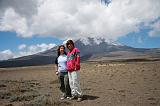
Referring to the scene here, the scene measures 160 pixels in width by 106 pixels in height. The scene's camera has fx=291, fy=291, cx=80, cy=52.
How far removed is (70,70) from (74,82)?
0.54 m

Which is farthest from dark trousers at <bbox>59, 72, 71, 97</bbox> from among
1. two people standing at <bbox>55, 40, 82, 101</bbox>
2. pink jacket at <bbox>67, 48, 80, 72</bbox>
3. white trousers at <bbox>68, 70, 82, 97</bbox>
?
pink jacket at <bbox>67, 48, 80, 72</bbox>

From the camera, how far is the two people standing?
12.1 m

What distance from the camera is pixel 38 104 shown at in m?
11.3

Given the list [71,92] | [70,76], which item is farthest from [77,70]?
Answer: [71,92]

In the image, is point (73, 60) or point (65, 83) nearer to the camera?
point (73, 60)

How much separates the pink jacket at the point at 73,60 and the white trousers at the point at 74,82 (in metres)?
0.21

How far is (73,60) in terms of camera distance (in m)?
12.2

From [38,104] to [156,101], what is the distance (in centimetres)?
475

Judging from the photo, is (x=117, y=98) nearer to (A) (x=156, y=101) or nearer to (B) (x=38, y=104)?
(A) (x=156, y=101)

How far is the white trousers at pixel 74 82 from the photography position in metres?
12.0

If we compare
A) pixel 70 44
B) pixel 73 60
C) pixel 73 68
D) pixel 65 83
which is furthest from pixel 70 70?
pixel 70 44

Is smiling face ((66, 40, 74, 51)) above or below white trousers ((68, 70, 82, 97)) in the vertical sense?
above

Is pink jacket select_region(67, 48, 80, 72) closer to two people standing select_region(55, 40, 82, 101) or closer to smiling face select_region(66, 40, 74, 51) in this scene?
two people standing select_region(55, 40, 82, 101)

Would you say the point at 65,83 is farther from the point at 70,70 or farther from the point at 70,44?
the point at 70,44
